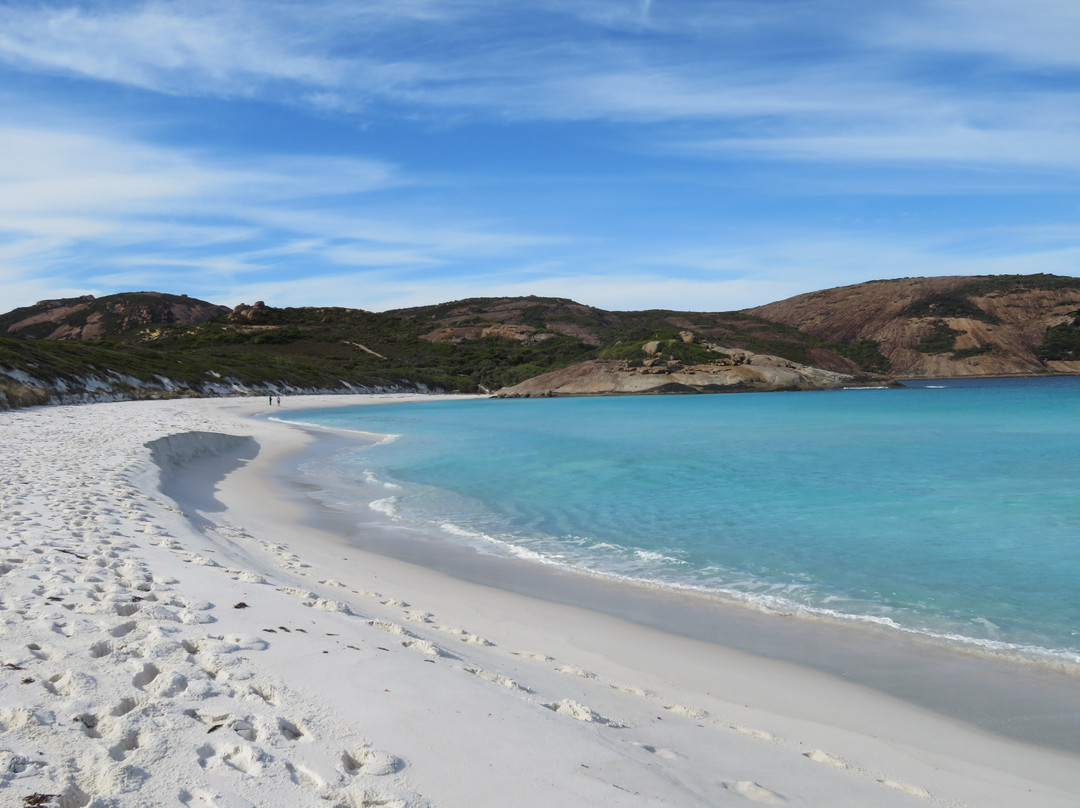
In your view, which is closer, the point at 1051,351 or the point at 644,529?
the point at 644,529

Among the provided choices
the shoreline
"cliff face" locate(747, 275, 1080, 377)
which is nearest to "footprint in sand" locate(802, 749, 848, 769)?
the shoreline

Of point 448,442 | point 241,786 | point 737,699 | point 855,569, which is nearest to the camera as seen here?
point 241,786

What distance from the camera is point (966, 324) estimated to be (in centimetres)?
13675

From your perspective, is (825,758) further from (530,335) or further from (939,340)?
(939,340)

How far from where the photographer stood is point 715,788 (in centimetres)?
316

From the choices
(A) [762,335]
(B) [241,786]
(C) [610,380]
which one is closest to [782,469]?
(B) [241,786]

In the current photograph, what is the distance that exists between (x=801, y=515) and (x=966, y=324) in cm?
15064

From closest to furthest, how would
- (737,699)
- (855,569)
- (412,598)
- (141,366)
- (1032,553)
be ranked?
(737,699), (412,598), (855,569), (1032,553), (141,366)

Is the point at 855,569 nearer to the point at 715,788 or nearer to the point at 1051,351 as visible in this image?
the point at 715,788

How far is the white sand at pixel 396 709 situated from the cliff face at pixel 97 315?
161 m

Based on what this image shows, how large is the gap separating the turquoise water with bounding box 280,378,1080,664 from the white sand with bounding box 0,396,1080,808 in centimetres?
235

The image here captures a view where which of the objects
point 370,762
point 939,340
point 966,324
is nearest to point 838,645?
point 370,762

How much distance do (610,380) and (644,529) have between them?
70341 mm

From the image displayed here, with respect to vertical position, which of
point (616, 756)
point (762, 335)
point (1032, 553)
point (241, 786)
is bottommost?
point (1032, 553)
